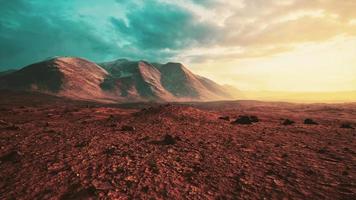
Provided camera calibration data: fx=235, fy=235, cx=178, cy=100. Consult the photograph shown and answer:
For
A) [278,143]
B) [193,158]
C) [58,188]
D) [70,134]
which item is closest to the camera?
[58,188]

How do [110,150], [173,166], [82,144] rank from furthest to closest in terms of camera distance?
[82,144] → [110,150] → [173,166]

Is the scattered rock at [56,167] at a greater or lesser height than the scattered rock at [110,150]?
lesser

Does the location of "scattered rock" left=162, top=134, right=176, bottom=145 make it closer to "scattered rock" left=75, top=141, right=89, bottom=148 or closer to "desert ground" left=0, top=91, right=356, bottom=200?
"desert ground" left=0, top=91, right=356, bottom=200

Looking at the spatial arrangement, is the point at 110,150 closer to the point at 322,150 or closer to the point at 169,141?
the point at 169,141

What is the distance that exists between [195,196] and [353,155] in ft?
40.8

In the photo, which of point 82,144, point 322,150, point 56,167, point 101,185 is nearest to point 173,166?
point 101,185

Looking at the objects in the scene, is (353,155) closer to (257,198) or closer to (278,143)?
(278,143)

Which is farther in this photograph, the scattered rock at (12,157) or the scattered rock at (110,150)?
the scattered rock at (110,150)

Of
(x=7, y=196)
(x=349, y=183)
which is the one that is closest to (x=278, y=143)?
(x=349, y=183)

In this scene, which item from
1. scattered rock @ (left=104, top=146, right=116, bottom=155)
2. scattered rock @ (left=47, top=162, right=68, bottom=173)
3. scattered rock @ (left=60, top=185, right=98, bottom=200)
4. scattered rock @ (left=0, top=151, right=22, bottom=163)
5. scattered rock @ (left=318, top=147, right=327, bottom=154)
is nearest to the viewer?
scattered rock @ (left=60, top=185, right=98, bottom=200)

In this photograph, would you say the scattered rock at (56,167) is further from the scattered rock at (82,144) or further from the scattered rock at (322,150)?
the scattered rock at (322,150)

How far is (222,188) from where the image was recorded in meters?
10.2

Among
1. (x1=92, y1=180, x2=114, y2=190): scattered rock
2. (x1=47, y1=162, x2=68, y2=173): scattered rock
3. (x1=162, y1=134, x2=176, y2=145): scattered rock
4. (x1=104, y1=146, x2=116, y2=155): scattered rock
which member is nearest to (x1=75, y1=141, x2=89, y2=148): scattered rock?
(x1=104, y1=146, x2=116, y2=155): scattered rock

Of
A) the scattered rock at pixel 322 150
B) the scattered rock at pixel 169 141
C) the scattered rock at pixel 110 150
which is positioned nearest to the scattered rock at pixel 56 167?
the scattered rock at pixel 110 150
